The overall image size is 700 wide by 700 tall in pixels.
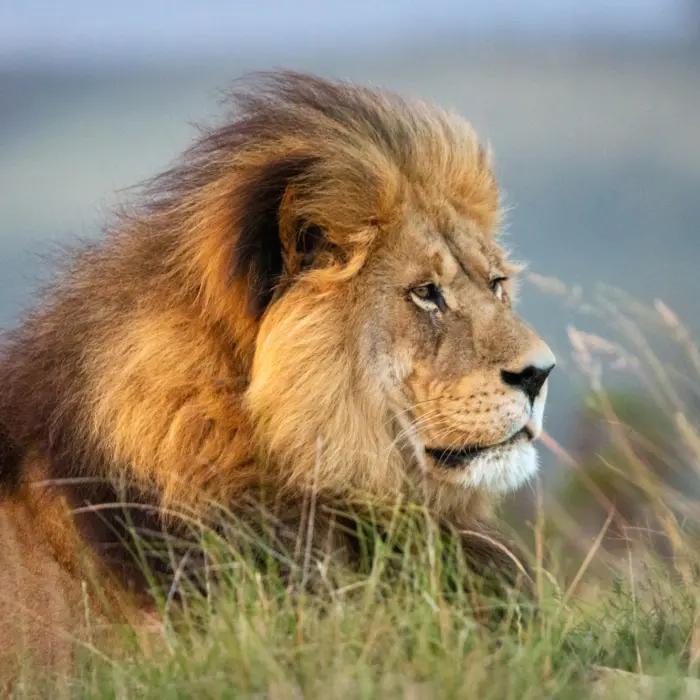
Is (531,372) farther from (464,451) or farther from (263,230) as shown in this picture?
(263,230)

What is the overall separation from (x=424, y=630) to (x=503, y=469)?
1023 millimetres

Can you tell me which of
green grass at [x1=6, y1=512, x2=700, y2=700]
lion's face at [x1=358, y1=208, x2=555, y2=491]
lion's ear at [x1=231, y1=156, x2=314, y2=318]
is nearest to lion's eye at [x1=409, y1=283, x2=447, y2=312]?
lion's face at [x1=358, y1=208, x2=555, y2=491]

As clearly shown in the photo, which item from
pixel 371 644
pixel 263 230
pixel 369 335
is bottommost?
pixel 371 644

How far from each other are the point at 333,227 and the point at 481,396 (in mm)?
725

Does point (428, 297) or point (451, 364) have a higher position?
point (428, 297)

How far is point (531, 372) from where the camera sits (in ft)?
12.6

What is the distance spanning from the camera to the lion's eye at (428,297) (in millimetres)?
4012

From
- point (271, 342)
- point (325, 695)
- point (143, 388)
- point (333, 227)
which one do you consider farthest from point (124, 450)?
point (325, 695)

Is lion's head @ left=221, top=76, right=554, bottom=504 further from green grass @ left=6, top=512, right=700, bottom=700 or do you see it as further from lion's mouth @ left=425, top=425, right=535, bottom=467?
green grass @ left=6, top=512, right=700, bottom=700

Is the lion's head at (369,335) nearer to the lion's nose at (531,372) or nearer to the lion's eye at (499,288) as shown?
the lion's nose at (531,372)

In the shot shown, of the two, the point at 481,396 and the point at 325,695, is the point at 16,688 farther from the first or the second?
the point at 481,396

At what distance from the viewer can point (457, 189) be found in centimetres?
439

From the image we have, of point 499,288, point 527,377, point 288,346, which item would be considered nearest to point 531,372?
point 527,377

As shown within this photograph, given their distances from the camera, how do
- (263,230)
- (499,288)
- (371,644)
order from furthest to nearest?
1. (499,288)
2. (263,230)
3. (371,644)
